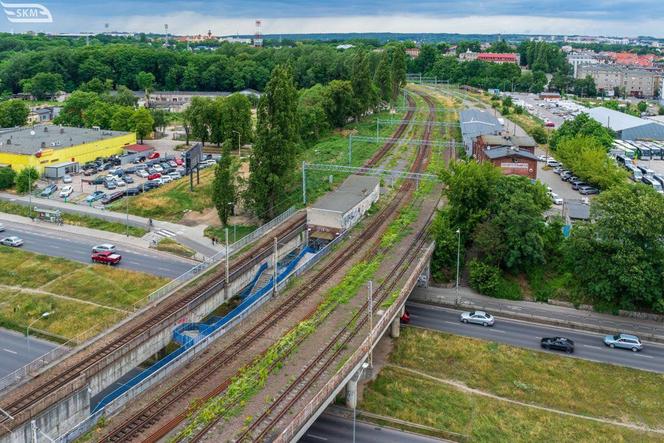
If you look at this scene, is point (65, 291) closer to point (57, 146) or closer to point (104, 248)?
point (104, 248)

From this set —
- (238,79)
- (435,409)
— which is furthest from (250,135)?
(238,79)

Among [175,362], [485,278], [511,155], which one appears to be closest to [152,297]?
[175,362]

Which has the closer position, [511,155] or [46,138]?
[511,155]

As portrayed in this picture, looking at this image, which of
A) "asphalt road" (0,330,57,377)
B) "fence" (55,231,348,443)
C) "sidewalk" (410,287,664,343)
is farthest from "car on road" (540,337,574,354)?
"asphalt road" (0,330,57,377)

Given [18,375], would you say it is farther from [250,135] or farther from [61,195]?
[250,135]

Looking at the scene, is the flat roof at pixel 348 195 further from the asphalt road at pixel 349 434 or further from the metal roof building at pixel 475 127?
the asphalt road at pixel 349 434

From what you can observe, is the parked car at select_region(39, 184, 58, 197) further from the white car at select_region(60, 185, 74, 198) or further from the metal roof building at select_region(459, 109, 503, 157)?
the metal roof building at select_region(459, 109, 503, 157)
